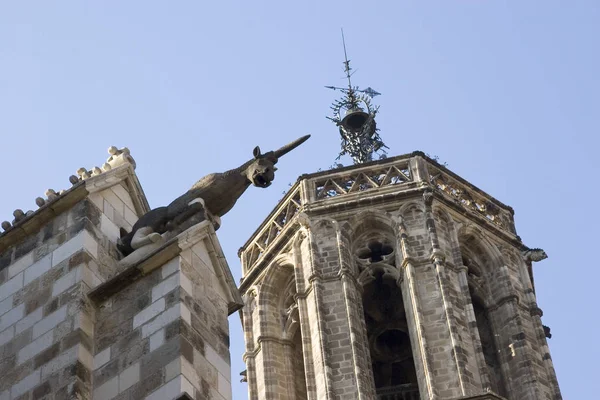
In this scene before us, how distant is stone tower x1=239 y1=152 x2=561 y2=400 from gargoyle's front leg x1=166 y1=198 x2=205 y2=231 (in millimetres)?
13629

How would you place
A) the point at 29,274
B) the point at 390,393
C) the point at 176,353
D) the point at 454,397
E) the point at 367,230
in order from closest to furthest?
the point at 176,353 < the point at 29,274 < the point at 454,397 < the point at 390,393 < the point at 367,230

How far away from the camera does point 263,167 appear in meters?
10.8

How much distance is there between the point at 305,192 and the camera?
1088 inches

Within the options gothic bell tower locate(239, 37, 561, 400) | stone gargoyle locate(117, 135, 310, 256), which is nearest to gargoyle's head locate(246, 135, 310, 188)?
stone gargoyle locate(117, 135, 310, 256)

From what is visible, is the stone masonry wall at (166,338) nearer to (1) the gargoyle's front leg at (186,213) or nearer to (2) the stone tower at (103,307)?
(2) the stone tower at (103,307)

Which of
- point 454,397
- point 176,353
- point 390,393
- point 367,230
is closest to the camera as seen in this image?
point 176,353

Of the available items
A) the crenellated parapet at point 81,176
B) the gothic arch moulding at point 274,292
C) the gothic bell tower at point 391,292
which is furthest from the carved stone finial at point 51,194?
the gothic arch moulding at point 274,292

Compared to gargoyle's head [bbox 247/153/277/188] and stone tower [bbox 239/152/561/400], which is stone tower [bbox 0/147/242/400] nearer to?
gargoyle's head [bbox 247/153/277/188]

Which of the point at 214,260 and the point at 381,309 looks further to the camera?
the point at 381,309

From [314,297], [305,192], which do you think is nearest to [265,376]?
[314,297]

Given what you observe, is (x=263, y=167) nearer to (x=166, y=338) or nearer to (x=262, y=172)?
(x=262, y=172)

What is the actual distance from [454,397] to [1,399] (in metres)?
14.6

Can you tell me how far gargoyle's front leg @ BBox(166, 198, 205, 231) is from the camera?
34.8 feet

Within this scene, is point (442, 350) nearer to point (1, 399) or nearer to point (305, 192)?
point (305, 192)
